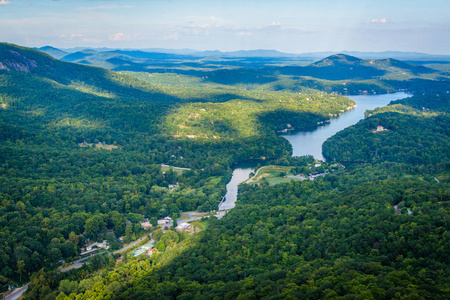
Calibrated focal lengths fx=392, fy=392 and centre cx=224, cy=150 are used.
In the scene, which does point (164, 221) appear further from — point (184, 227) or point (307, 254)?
point (307, 254)

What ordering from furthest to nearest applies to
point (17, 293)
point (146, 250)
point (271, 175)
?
point (271, 175), point (146, 250), point (17, 293)

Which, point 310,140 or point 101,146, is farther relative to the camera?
point 310,140

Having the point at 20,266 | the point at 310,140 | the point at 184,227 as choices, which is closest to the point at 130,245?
the point at 184,227

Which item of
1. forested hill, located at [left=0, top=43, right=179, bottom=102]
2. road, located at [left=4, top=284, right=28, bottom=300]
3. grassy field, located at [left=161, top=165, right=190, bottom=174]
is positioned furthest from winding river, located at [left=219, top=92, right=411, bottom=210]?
forested hill, located at [left=0, top=43, right=179, bottom=102]

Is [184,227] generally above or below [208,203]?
below

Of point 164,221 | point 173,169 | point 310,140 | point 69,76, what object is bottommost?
point 164,221

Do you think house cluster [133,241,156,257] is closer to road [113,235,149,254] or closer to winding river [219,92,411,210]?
road [113,235,149,254]

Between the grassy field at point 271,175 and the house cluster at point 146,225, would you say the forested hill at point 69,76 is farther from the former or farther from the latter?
the house cluster at point 146,225

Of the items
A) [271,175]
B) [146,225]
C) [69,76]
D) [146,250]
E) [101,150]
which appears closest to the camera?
[146,250]

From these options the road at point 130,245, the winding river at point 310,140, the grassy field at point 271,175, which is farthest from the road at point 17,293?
the grassy field at point 271,175
